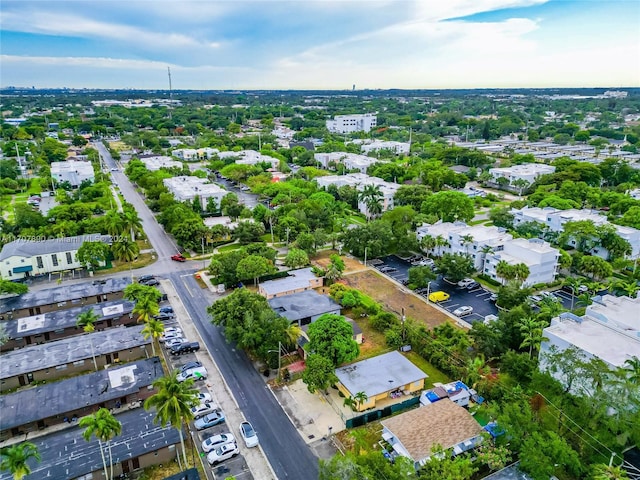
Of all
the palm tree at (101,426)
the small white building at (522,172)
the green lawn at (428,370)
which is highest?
the small white building at (522,172)

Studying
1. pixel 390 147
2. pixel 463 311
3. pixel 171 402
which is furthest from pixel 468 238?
pixel 390 147

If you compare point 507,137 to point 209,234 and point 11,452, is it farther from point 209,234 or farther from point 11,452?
point 11,452

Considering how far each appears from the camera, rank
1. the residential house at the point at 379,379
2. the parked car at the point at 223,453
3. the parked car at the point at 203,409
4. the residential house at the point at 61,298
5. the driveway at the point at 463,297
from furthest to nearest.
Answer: the driveway at the point at 463,297, the residential house at the point at 61,298, the residential house at the point at 379,379, the parked car at the point at 203,409, the parked car at the point at 223,453

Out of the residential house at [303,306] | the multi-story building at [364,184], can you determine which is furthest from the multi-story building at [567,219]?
the residential house at [303,306]

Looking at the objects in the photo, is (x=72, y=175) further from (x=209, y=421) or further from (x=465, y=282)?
(x=465, y=282)

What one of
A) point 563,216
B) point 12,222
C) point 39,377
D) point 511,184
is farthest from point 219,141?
point 39,377

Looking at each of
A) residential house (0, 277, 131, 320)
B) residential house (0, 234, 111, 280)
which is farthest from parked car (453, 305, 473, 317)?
residential house (0, 234, 111, 280)

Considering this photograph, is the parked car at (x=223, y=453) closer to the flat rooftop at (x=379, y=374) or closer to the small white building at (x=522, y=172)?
the flat rooftop at (x=379, y=374)
